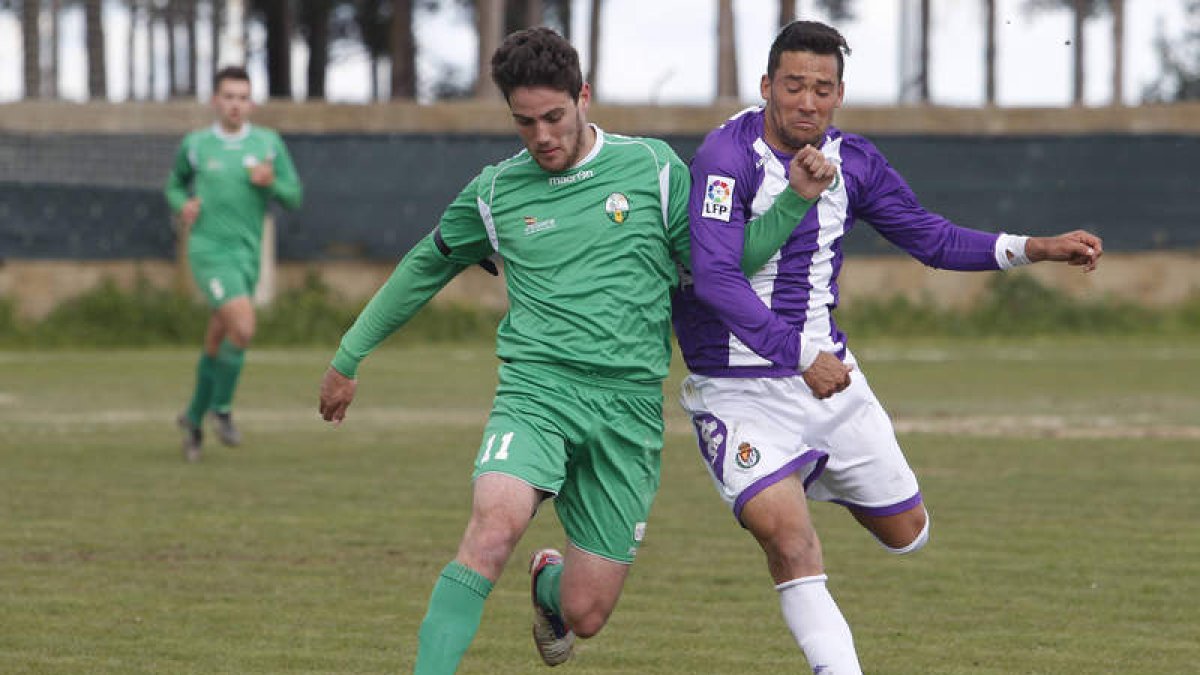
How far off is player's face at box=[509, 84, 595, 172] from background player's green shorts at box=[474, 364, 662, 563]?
0.61 meters

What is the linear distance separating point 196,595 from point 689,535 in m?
2.74

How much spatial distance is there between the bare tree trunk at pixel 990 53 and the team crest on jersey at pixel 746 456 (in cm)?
4468

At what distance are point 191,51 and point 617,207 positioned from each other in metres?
57.7

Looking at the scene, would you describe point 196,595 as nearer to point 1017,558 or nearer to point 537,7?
point 1017,558

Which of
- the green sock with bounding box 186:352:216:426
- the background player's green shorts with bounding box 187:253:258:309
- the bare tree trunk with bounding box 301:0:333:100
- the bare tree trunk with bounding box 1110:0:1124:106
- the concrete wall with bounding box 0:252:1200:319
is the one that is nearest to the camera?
the green sock with bounding box 186:352:216:426

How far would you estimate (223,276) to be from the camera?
44.6 ft

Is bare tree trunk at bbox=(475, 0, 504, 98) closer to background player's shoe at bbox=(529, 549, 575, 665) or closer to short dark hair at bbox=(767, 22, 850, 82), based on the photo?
background player's shoe at bbox=(529, 549, 575, 665)

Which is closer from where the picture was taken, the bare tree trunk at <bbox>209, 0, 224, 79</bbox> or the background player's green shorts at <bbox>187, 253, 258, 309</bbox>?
the background player's green shorts at <bbox>187, 253, 258, 309</bbox>

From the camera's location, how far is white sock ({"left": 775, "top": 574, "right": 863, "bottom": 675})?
19.3 ft

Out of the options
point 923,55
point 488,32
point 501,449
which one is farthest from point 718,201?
point 923,55

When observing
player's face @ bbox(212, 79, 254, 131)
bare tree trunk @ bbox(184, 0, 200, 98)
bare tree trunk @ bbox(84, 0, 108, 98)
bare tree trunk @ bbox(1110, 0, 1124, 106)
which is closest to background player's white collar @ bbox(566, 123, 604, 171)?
player's face @ bbox(212, 79, 254, 131)

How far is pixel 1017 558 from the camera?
9383mm

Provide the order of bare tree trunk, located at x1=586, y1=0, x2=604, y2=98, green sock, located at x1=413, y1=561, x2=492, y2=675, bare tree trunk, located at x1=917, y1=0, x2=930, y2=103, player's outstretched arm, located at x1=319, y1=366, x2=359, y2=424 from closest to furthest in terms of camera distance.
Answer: green sock, located at x1=413, y1=561, x2=492, y2=675 → player's outstretched arm, located at x1=319, y1=366, x2=359, y2=424 → bare tree trunk, located at x1=586, y1=0, x2=604, y2=98 → bare tree trunk, located at x1=917, y1=0, x2=930, y2=103

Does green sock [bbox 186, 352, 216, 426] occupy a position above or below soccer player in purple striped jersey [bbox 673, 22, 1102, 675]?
below
